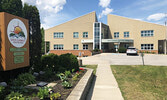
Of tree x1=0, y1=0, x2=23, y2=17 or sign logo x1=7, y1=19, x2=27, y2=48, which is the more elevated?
tree x1=0, y1=0, x2=23, y2=17

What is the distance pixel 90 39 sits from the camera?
33.6 m

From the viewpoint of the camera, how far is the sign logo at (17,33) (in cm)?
501

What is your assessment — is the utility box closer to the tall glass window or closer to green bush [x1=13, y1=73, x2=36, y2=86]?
green bush [x1=13, y1=73, x2=36, y2=86]

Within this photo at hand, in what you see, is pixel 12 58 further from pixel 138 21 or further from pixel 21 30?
pixel 138 21

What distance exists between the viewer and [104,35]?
115 ft

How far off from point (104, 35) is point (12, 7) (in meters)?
29.8

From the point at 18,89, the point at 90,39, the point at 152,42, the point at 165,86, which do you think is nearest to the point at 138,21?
the point at 152,42

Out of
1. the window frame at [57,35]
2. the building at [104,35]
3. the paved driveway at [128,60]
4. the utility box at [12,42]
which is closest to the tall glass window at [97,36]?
the building at [104,35]

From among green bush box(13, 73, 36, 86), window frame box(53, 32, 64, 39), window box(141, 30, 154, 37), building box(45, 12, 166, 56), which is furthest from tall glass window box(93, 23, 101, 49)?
green bush box(13, 73, 36, 86)

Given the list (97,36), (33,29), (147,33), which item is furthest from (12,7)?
(147,33)

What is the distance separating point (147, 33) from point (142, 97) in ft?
107

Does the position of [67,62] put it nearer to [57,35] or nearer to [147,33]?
[57,35]

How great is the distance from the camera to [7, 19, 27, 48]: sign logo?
5.01 meters

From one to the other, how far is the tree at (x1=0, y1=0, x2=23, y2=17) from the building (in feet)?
75.4
